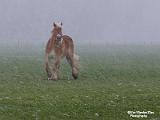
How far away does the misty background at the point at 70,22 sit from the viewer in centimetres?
15890

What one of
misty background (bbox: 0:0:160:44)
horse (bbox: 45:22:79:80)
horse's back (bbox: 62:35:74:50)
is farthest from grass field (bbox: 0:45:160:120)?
misty background (bbox: 0:0:160:44)

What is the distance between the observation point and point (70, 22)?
17562 cm

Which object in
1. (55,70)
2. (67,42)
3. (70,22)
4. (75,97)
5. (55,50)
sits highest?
(70,22)

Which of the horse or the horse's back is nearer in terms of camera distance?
the horse

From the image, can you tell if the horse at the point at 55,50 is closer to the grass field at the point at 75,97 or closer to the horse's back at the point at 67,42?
the horse's back at the point at 67,42

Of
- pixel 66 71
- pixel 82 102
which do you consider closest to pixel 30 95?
pixel 82 102

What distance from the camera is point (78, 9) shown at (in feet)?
604

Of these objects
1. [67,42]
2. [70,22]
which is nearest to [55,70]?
[67,42]

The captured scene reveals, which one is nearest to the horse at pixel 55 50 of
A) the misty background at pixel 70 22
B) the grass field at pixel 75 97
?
the grass field at pixel 75 97

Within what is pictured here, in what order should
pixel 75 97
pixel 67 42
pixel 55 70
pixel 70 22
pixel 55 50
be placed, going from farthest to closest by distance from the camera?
pixel 70 22 → pixel 67 42 → pixel 55 70 → pixel 55 50 → pixel 75 97

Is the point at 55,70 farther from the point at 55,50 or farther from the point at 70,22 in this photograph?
the point at 70,22

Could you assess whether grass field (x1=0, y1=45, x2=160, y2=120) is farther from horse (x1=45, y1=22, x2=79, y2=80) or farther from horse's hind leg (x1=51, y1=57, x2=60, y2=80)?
horse (x1=45, y1=22, x2=79, y2=80)

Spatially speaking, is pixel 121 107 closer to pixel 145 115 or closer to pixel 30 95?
pixel 145 115

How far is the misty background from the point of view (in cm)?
15890
